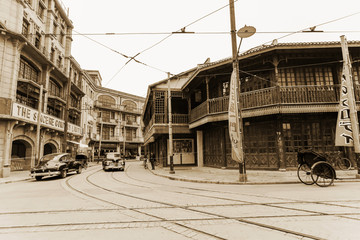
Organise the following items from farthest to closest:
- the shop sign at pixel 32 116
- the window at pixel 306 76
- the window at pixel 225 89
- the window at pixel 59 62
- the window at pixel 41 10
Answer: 1. the window at pixel 59 62
2. the window at pixel 41 10
3. the window at pixel 225 89
4. the shop sign at pixel 32 116
5. the window at pixel 306 76

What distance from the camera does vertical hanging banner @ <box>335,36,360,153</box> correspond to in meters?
10.2

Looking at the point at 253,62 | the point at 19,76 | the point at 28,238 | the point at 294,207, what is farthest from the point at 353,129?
the point at 19,76

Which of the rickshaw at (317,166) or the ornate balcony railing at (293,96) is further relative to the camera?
the ornate balcony railing at (293,96)

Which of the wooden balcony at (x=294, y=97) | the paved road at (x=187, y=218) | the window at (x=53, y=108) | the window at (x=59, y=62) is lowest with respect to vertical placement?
the paved road at (x=187, y=218)

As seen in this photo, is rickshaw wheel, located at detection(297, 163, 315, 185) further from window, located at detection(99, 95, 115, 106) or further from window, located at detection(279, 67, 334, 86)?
window, located at detection(99, 95, 115, 106)

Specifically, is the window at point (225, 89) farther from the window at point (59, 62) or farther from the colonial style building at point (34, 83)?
the window at point (59, 62)

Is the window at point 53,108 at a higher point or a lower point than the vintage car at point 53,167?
higher

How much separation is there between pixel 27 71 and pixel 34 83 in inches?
82.1

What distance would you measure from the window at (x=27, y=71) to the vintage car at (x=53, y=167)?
967cm

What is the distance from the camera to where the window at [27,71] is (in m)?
19.4

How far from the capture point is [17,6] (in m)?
17.9

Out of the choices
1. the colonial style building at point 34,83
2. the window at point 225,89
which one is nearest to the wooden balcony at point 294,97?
the window at point 225,89

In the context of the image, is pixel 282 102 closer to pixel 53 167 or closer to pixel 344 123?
pixel 344 123

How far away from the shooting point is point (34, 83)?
64.1 feet
